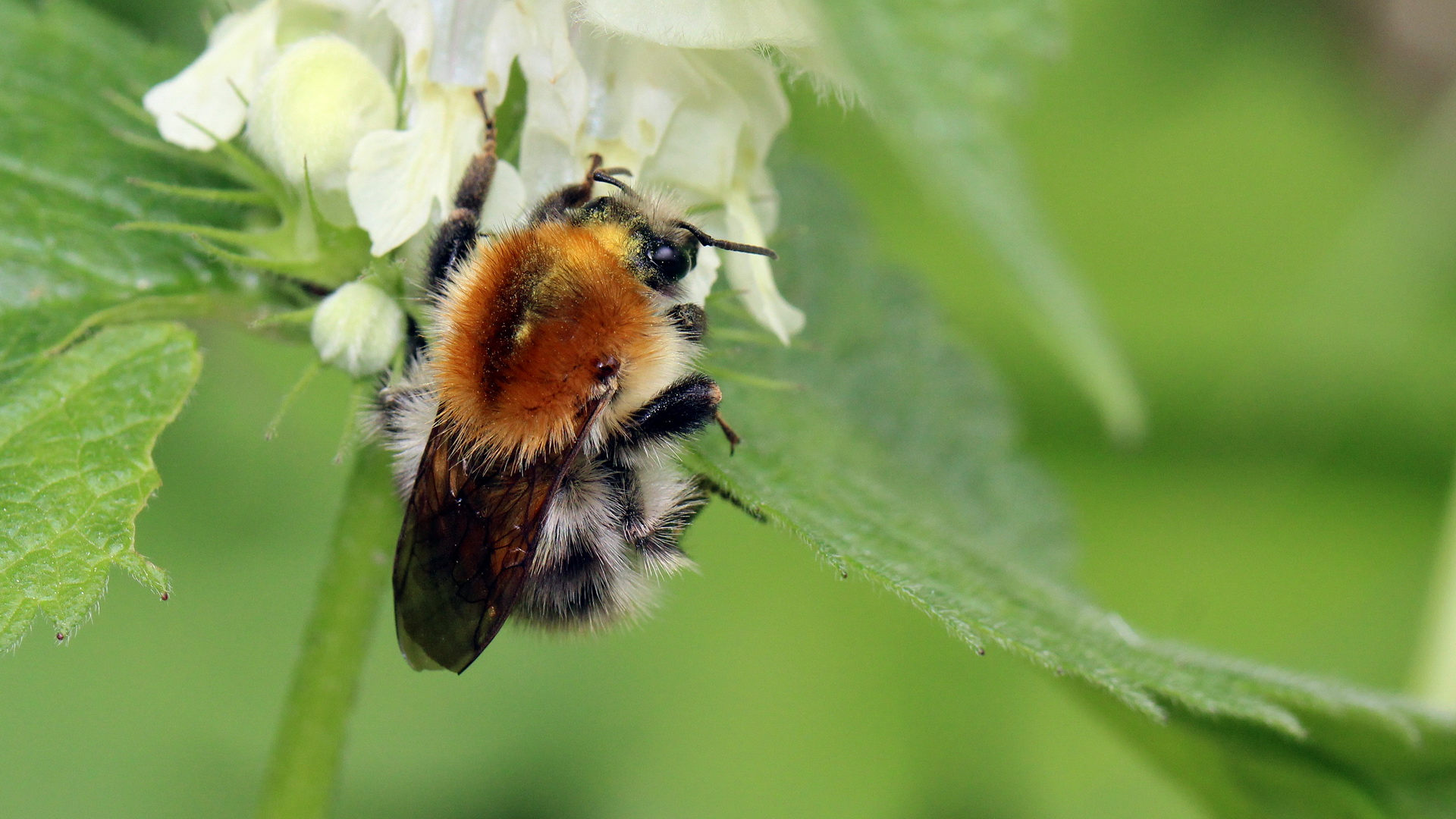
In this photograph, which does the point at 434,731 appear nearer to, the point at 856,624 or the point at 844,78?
the point at 856,624

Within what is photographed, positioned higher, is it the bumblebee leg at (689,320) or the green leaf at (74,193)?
the bumblebee leg at (689,320)

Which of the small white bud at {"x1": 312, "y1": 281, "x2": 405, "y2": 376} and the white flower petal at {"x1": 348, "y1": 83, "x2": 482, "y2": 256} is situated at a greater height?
the white flower petal at {"x1": 348, "y1": 83, "x2": 482, "y2": 256}

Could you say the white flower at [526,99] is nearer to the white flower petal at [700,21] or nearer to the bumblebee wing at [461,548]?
the white flower petal at [700,21]

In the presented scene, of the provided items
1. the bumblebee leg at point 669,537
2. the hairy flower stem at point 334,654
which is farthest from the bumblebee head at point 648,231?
the hairy flower stem at point 334,654

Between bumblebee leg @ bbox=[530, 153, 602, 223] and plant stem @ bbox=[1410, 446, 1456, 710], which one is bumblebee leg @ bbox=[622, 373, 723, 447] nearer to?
bumblebee leg @ bbox=[530, 153, 602, 223]

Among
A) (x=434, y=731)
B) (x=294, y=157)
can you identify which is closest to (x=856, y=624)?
(x=434, y=731)

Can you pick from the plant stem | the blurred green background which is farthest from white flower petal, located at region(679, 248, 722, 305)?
the plant stem
